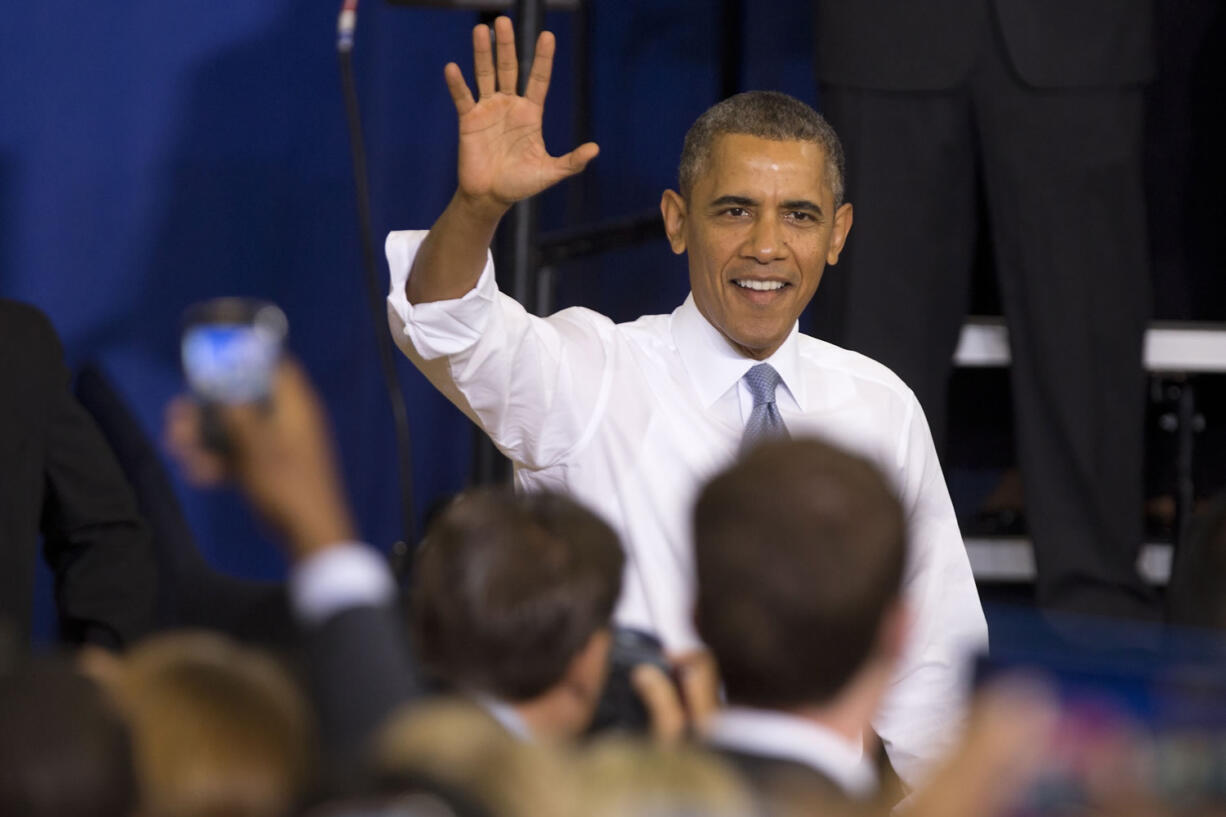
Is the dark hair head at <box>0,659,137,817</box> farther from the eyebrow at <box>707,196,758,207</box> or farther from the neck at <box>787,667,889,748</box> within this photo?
the eyebrow at <box>707,196,758,207</box>

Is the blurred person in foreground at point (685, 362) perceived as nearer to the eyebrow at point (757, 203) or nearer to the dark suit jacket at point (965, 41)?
the eyebrow at point (757, 203)

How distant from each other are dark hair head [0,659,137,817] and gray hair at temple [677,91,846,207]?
149 centimetres

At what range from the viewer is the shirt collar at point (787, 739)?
1.06m

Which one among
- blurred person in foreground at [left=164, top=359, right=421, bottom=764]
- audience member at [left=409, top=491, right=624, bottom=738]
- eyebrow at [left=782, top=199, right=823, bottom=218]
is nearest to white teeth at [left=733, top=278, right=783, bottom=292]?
eyebrow at [left=782, top=199, right=823, bottom=218]

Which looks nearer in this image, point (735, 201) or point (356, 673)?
point (356, 673)

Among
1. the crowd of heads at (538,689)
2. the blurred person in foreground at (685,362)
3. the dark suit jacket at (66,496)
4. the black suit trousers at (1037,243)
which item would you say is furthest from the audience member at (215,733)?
the black suit trousers at (1037,243)

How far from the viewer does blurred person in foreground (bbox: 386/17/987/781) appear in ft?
6.15

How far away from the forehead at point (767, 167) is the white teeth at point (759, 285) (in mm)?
117

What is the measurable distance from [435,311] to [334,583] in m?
0.87

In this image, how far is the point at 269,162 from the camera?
125 inches

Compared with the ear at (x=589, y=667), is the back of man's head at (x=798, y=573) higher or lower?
higher

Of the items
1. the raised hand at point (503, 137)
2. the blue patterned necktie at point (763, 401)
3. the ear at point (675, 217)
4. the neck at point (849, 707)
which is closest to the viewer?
the neck at point (849, 707)

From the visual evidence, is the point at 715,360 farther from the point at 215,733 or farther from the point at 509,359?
the point at 215,733

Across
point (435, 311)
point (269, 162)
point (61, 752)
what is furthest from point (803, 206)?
point (61, 752)
